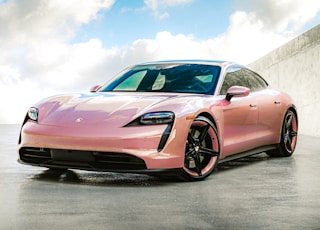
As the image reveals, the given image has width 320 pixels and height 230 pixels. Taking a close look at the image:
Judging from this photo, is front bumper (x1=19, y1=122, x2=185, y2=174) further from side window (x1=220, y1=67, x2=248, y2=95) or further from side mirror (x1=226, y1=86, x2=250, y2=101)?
side window (x1=220, y1=67, x2=248, y2=95)

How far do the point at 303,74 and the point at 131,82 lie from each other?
31.9 ft

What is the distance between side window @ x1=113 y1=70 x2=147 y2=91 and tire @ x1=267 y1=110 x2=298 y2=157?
7.50ft

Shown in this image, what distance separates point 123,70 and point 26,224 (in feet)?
14.2

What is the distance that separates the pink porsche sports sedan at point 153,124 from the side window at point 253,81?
40 centimetres

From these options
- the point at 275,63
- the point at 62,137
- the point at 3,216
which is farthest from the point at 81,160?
the point at 275,63

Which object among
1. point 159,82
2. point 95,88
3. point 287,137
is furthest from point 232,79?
point 287,137

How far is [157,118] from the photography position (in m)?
6.41

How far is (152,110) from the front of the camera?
642 centimetres

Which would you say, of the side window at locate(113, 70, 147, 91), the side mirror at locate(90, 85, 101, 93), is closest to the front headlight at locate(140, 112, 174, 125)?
the side window at locate(113, 70, 147, 91)

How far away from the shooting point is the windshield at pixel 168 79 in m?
7.54

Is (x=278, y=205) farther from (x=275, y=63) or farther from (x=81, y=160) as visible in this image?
(x=275, y=63)

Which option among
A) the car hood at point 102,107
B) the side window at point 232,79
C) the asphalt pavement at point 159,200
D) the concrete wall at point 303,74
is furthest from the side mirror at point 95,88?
the concrete wall at point 303,74

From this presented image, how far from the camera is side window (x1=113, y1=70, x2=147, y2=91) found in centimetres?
810

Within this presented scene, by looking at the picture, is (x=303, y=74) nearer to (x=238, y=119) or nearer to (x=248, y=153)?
(x=248, y=153)
